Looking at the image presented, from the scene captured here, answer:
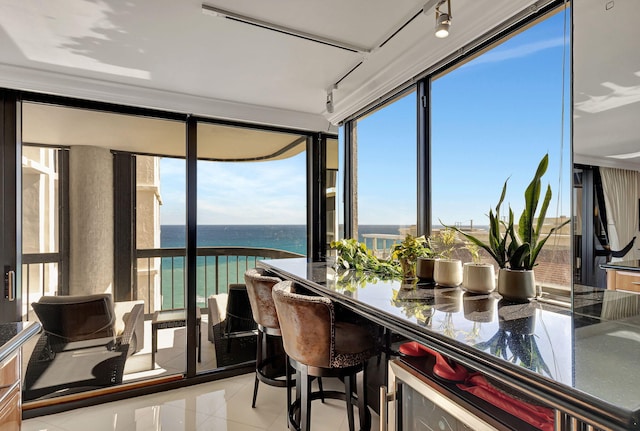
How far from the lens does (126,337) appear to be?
112 inches

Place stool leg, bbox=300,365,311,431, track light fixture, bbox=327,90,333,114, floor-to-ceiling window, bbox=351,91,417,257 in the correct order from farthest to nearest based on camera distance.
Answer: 1. track light fixture, bbox=327,90,333,114
2. floor-to-ceiling window, bbox=351,91,417,257
3. stool leg, bbox=300,365,311,431

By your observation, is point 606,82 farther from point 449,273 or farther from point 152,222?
point 152,222

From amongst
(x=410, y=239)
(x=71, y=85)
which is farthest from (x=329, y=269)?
(x=71, y=85)

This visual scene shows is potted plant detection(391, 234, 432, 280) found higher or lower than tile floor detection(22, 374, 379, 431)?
higher

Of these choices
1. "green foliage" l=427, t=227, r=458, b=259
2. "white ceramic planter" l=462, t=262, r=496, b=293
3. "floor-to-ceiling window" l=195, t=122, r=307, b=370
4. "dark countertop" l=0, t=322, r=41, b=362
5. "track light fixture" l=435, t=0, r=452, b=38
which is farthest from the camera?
"floor-to-ceiling window" l=195, t=122, r=307, b=370

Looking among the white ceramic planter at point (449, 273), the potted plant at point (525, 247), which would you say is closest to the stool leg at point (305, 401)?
the white ceramic planter at point (449, 273)

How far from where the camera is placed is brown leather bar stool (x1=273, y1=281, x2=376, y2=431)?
5.57ft

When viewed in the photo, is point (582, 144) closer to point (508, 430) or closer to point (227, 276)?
point (508, 430)

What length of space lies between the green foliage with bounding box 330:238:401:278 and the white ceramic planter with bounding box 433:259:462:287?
1.46 ft

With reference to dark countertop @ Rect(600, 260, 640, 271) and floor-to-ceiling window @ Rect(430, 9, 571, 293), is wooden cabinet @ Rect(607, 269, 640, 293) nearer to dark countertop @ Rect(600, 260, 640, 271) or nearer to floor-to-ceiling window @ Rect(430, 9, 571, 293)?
dark countertop @ Rect(600, 260, 640, 271)

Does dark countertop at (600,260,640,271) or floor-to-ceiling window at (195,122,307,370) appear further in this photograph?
floor-to-ceiling window at (195,122,307,370)

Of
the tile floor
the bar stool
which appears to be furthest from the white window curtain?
the tile floor

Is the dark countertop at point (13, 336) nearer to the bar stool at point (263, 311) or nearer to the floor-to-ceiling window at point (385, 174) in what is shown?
the bar stool at point (263, 311)

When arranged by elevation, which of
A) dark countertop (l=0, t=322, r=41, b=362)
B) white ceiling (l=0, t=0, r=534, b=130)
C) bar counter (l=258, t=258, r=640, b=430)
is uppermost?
white ceiling (l=0, t=0, r=534, b=130)
